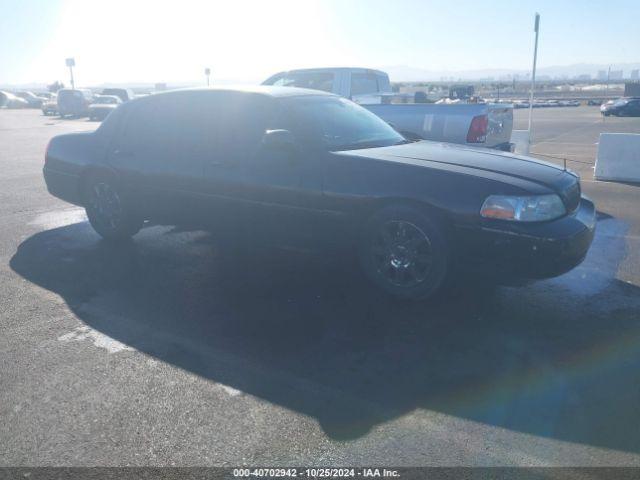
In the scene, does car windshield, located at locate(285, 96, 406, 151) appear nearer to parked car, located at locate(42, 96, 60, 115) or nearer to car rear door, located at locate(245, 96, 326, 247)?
car rear door, located at locate(245, 96, 326, 247)

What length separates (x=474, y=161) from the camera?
4711mm

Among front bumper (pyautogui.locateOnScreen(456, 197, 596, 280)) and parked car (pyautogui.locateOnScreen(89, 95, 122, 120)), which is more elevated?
front bumper (pyautogui.locateOnScreen(456, 197, 596, 280))

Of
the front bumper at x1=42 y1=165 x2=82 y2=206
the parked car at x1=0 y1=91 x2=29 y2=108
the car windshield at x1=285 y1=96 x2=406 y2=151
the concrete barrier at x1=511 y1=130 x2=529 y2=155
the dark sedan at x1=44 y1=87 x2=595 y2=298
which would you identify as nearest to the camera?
the dark sedan at x1=44 y1=87 x2=595 y2=298

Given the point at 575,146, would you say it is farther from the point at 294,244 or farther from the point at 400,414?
the point at 400,414

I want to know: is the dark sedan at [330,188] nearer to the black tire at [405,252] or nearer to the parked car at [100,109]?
the black tire at [405,252]

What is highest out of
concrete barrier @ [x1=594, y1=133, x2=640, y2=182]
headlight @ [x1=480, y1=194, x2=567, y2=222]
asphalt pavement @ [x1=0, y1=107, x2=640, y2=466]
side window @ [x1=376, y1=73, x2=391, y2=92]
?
side window @ [x1=376, y1=73, x2=391, y2=92]

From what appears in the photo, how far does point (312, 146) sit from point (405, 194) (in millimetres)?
966

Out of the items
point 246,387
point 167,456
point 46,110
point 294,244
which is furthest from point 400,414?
point 46,110

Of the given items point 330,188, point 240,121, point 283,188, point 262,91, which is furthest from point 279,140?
point 262,91

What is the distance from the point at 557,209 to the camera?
14.1ft

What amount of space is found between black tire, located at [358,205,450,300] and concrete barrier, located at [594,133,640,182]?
7209 mm

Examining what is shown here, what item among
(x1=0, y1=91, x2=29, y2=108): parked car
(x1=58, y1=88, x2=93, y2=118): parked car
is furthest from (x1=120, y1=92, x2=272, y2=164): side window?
(x1=0, y1=91, x2=29, y2=108): parked car

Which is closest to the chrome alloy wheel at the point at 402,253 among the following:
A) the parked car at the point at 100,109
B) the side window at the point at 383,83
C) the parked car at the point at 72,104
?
the side window at the point at 383,83

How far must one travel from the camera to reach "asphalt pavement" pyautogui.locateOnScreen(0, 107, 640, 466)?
A: 2.83 meters
